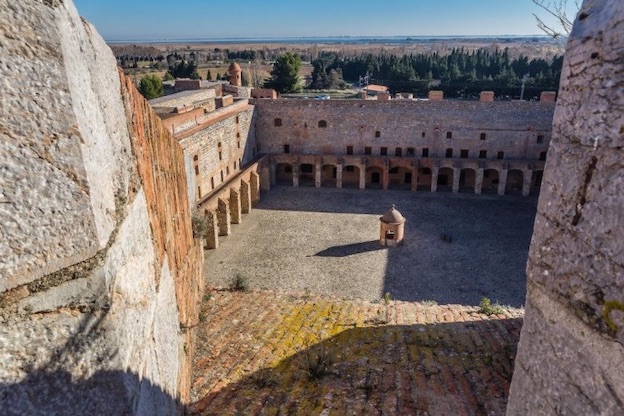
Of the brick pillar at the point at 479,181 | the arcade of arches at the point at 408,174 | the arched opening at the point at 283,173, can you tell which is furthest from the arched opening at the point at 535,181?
the arched opening at the point at 283,173

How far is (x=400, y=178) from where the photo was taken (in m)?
25.9

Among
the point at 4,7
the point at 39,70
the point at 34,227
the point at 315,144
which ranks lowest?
the point at 315,144

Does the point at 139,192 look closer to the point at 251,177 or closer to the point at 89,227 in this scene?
the point at 89,227

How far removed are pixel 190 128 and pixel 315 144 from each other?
878 centimetres

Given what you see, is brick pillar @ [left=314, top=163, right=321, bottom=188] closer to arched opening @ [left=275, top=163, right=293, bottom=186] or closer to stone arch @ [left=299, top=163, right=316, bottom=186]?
stone arch @ [left=299, top=163, right=316, bottom=186]

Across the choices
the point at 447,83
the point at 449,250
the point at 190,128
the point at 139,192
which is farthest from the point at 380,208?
the point at 447,83

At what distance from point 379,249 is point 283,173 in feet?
35.6

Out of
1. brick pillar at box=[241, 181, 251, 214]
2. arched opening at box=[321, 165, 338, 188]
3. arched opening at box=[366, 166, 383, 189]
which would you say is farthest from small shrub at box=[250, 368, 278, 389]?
arched opening at box=[321, 165, 338, 188]

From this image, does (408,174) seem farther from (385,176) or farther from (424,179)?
(385,176)

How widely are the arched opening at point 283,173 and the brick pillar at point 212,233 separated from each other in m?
9.51

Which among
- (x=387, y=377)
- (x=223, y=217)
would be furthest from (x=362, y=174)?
(x=387, y=377)

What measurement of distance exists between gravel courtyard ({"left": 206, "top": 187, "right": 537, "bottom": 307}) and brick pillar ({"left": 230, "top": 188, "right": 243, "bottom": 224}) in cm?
41

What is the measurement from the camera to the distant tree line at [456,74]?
46312mm

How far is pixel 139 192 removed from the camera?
247 centimetres
